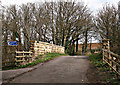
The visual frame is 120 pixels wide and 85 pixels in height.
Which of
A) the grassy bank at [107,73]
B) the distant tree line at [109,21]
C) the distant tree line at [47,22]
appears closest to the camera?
the grassy bank at [107,73]

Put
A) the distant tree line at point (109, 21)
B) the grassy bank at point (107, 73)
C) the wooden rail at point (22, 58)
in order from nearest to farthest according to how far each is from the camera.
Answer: the grassy bank at point (107, 73) → the wooden rail at point (22, 58) → the distant tree line at point (109, 21)

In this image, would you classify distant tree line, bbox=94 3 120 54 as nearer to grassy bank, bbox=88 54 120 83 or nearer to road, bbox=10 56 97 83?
grassy bank, bbox=88 54 120 83

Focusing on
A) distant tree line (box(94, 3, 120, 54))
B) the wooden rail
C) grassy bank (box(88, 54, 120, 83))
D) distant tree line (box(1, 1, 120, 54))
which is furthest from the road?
distant tree line (box(1, 1, 120, 54))

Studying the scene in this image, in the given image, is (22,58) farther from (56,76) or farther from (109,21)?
(109,21)

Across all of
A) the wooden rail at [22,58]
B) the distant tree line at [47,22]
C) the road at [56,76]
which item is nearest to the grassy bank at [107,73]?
the road at [56,76]

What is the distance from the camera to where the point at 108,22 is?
16.0 meters

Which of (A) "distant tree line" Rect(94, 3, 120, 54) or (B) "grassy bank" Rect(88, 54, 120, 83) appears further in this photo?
(A) "distant tree line" Rect(94, 3, 120, 54)

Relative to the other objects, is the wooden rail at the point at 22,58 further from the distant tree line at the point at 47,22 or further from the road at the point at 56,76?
the distant tree line at the point at 47,22

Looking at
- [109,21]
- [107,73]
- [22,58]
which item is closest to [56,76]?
[107,73]

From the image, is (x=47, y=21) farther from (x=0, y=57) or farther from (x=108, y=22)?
(x=0, y=57)

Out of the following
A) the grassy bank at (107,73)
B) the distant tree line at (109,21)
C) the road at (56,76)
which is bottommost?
the road at (56,76)

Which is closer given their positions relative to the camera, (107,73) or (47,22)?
(107,73)

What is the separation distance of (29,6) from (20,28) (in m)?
4.46

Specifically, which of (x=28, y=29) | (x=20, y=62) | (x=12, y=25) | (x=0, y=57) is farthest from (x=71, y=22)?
(x=0, y=57)
